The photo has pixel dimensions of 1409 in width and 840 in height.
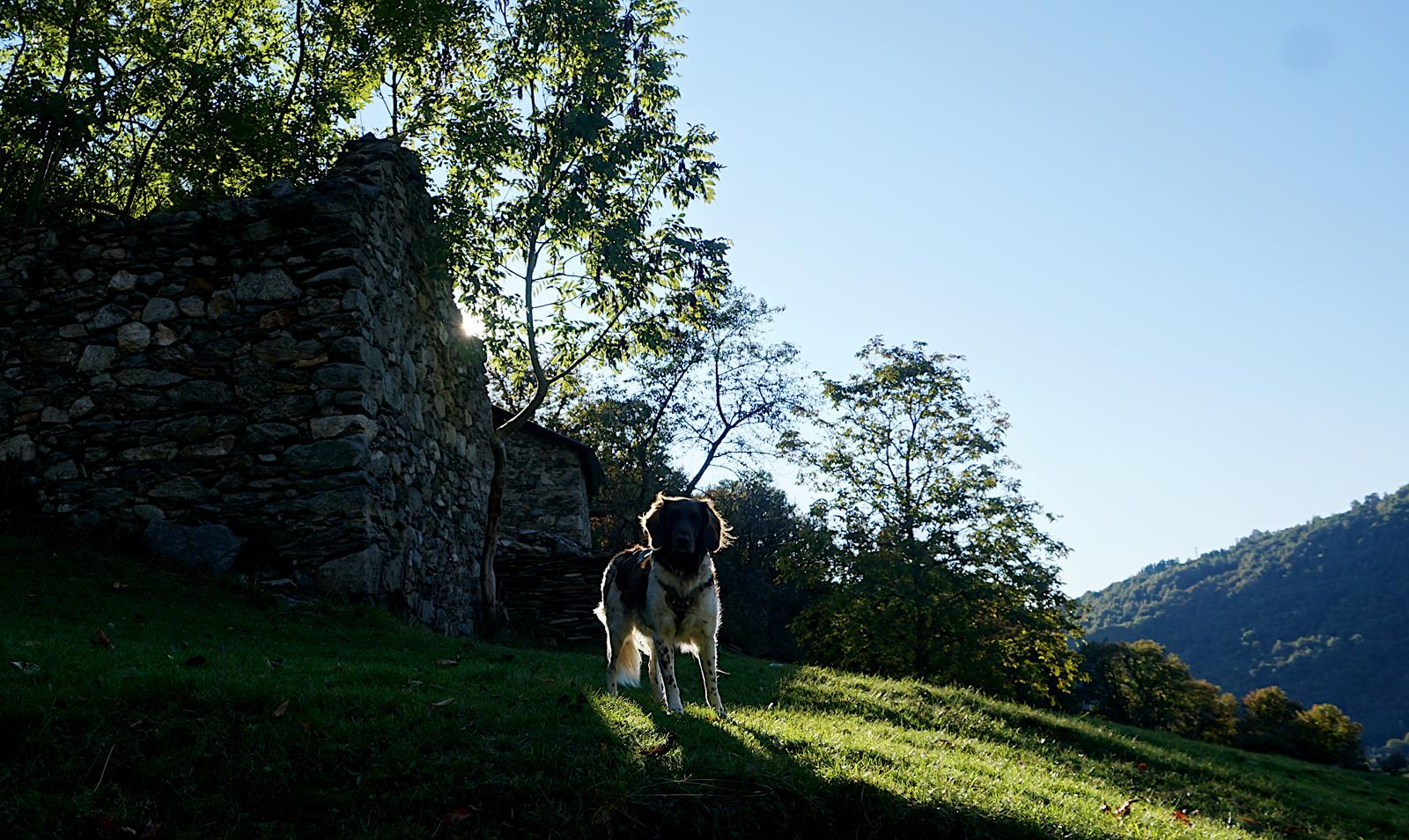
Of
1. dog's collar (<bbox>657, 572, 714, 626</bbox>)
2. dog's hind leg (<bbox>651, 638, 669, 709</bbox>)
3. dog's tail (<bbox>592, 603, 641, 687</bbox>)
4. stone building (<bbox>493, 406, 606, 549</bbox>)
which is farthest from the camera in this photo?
stone building (<bbox>493, 406, 606, 549</bbox>)

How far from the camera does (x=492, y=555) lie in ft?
56.2

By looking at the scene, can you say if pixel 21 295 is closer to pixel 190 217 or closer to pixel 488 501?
pixel 190 217

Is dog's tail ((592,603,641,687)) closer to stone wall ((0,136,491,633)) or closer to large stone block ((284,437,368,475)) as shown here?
stone wall ((0,136,491,633))

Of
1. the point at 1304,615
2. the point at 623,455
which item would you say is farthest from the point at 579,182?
the point at 1304,615

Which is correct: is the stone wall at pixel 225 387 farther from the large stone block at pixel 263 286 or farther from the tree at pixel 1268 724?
the tree at pixel 1268 724

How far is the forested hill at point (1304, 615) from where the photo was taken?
105812 mm

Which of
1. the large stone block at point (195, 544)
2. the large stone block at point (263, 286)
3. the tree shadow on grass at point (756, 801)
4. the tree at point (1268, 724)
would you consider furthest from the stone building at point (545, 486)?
the tree at point (1268, 724)

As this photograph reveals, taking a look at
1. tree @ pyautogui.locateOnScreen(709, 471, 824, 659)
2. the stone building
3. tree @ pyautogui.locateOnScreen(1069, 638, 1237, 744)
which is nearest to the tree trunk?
the stone building

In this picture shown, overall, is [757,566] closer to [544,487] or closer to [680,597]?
[544,487]

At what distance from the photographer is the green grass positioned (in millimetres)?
4824

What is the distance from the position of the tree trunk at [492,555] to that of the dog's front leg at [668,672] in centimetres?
872

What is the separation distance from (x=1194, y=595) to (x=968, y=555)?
393ft

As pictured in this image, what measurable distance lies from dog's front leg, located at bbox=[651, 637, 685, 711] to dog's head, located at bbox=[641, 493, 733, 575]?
0.74 meters

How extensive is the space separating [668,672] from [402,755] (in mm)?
3045
